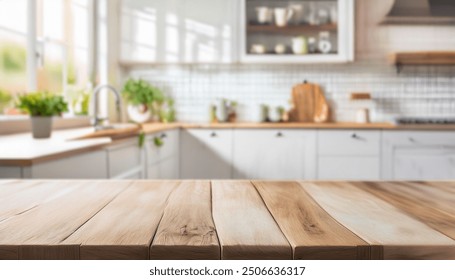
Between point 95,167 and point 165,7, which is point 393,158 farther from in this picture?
point 95,167

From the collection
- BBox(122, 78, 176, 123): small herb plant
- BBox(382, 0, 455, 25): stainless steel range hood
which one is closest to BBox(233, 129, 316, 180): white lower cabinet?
BBox(122, 78, 176, 123): small herb plant

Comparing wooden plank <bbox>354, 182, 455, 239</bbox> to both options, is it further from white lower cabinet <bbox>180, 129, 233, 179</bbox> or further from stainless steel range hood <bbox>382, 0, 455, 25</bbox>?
stainless steel range hood <bbox>382, 0, 455, 25</bbox>

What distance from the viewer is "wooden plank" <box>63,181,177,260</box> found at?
78 centimetres

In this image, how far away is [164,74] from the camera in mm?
5406

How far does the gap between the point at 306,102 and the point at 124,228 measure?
4531mm

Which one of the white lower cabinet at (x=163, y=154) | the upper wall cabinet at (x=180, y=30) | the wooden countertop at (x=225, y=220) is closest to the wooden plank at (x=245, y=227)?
the wooden countertop at (x=225, y=220)

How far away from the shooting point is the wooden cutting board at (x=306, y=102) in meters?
5.28

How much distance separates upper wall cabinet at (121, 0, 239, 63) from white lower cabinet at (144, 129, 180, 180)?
76cm

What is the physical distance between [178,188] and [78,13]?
3.79 metres

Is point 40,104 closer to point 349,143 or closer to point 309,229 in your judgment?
point 309,229

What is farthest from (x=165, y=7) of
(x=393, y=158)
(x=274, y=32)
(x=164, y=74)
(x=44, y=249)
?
(x=44, y=249)

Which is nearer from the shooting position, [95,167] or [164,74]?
[95,167]

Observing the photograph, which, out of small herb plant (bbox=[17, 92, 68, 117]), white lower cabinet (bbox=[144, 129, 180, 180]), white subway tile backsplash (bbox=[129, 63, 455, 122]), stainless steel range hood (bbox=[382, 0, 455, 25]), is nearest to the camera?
small herb plant (bbox=[17, 92, 68, 117])
